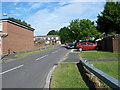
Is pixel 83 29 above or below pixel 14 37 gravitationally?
above

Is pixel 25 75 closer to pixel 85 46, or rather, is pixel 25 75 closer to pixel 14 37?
pixel 14 37

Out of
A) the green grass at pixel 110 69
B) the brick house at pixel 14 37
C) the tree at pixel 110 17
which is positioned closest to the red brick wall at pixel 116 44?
the green grass at pixel 110 69

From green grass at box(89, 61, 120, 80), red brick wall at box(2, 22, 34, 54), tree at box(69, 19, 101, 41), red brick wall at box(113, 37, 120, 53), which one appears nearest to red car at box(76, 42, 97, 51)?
red brick wall at box(113, 37, 120, 53)

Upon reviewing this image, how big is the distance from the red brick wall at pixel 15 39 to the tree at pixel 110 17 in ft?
69.6

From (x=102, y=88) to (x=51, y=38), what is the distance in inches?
4694

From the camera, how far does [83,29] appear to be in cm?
5947

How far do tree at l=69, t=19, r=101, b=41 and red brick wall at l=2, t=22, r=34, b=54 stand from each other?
22.2m

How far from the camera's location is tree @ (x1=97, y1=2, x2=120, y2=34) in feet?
140

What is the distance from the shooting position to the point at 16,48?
33062 mm

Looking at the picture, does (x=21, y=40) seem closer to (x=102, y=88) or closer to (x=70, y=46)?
(x=70, y=46)

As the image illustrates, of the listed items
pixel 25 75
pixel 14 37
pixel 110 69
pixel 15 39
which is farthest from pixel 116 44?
pixel 15 39

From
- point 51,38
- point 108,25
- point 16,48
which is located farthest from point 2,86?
point 51,38

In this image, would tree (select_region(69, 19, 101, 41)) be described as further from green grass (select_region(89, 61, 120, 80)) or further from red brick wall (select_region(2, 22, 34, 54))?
green grass (select_region(89, 61, 120, 80))

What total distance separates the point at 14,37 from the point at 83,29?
109 ft
